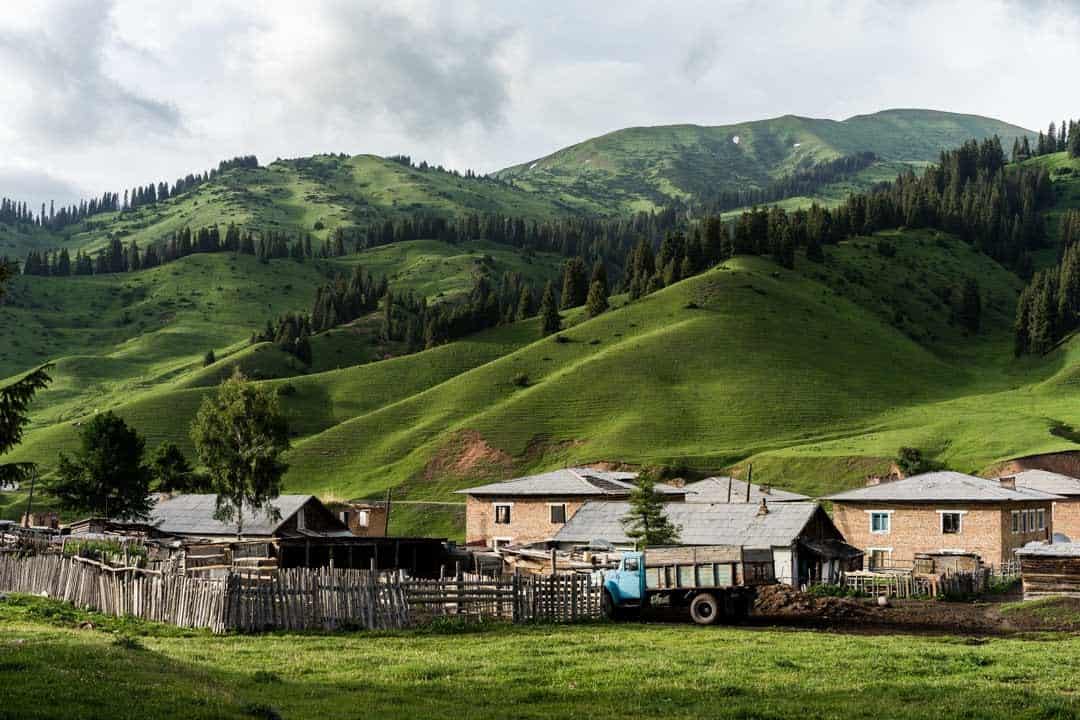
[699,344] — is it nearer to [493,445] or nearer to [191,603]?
[493,445]

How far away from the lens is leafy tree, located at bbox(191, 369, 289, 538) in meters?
79.0

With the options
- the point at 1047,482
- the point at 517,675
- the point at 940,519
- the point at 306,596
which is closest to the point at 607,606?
the point at 306,596

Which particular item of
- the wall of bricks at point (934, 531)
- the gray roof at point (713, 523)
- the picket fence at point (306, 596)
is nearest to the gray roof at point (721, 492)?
the wall of bricks at point (934, 531)

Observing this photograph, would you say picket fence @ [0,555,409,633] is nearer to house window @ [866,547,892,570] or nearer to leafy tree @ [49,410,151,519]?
house window @ [866,547,892,570]

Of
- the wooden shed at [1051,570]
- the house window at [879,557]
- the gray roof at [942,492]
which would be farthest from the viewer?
the house window at [879,557]

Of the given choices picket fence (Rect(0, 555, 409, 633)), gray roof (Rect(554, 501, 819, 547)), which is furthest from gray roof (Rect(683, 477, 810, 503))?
picket fence (Rect(0, 555, 409, 633))

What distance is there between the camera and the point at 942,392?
530 ft

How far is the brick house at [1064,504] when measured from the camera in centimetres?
9119

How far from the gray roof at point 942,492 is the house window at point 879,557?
125 inches

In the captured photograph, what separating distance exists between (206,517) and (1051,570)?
54973 millimetres

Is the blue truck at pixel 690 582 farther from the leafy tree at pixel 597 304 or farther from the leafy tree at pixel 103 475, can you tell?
the leafy tree at pixel 597 304

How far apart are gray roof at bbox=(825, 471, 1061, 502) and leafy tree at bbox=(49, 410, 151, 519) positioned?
189 ft

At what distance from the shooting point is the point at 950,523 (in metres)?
76.8

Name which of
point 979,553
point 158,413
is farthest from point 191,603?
point 158,413
